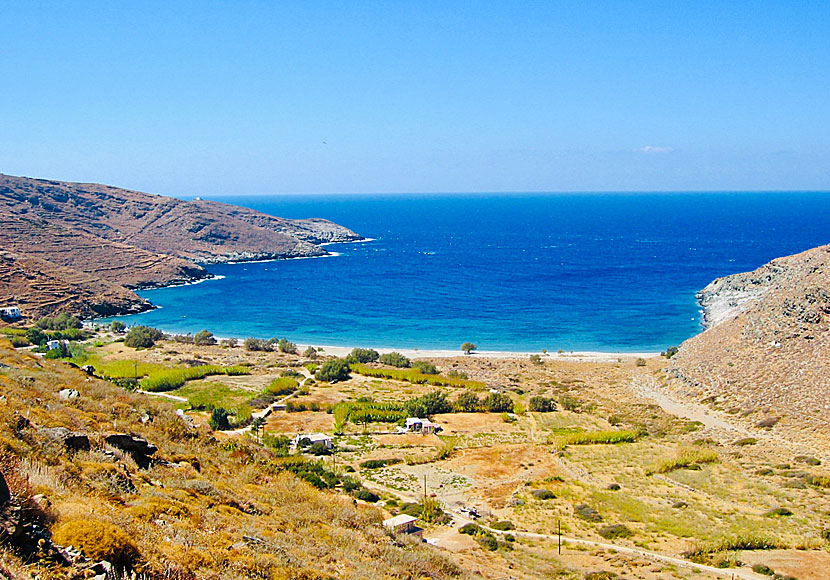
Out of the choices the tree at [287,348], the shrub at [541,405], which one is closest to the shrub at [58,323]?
the tree at [287,348]

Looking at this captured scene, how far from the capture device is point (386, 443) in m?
35.0

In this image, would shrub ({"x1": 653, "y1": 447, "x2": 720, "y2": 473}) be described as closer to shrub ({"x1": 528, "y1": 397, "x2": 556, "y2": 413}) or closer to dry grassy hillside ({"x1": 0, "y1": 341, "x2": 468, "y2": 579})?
shrub ({"x1": 528, "y1": 397, "x2": 556, "y2": 413})

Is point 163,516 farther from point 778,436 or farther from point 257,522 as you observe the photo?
point 778,436

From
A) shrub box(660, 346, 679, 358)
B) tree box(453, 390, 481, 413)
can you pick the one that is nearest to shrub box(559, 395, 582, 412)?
tree box(453, 390, 481, 413)

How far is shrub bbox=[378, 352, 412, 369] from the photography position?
57.4 meters

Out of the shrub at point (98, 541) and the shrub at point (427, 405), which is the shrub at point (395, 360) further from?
the shrub at point (98, 541)

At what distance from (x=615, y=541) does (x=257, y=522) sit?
1440 centimetres

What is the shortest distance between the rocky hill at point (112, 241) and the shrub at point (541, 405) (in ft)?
212

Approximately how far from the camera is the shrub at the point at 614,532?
74.4 feet

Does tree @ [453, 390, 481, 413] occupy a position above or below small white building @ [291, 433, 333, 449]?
below

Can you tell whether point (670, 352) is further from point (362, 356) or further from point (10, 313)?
point (10, 313)

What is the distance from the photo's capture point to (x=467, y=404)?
4359 centimetres

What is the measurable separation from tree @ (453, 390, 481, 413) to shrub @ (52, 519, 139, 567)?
3527 centimetres

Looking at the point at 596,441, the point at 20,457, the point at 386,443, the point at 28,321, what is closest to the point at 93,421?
the point at 20,457
